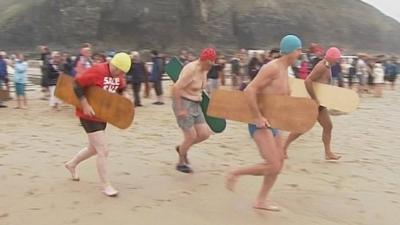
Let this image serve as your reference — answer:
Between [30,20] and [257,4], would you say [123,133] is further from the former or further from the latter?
[257,4]

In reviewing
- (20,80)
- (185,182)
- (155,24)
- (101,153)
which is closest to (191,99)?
(185,182)

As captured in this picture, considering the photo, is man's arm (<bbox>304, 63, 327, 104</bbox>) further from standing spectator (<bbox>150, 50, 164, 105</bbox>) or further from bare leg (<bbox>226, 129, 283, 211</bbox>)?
standing spectator (<bbox>150, 50, 164, 105</bbox>)

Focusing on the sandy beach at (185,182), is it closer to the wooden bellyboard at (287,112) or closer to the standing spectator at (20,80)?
the wooden bellyboard at (287,112)

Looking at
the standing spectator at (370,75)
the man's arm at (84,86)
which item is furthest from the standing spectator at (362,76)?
the man's arm at (84,86)

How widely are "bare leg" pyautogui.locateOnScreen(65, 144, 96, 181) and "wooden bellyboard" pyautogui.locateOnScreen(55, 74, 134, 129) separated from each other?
41 centimetres

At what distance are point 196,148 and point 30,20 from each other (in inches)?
2188

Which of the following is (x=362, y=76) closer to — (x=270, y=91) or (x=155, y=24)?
(x=270, y=91)

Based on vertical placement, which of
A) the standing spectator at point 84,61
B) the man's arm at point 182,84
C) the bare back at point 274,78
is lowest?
the standing spectator at point 84,61

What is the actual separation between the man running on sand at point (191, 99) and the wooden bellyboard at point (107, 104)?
0.89 meters

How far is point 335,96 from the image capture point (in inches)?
297

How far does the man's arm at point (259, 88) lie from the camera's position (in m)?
5.41

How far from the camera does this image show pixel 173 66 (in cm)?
801

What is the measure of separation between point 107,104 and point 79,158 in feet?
2.79

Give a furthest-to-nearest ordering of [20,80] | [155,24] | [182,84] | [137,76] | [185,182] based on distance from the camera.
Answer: [155,24]
[137,76]
[20,80]
[182,84]
[185,182]
